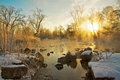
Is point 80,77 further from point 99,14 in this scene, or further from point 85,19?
point 85,19

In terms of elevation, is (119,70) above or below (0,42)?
below

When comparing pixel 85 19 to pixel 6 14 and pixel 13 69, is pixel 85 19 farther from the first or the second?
pixel 13 69

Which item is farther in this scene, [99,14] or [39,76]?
[99,14]

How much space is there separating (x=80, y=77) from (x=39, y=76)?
2.69 meters

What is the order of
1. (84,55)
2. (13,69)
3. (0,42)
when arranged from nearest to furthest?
(13,69) → (0,42) → (84,55)

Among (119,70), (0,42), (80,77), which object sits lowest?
(80,77)

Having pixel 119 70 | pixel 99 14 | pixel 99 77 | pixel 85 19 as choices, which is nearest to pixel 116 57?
pixel 119 70

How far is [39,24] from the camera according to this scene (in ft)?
157

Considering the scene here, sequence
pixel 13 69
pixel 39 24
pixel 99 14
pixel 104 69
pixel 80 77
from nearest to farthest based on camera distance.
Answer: pixel 13 69, pixel 104 69, pixel 80 77, pixel 99 14, pixel 39 24

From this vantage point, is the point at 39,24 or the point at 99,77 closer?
the point at 99,77

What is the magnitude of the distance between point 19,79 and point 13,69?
72 centimetres

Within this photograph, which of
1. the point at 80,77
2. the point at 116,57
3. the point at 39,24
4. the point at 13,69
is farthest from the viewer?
the point at 39,24

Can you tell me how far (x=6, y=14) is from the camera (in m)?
35.4

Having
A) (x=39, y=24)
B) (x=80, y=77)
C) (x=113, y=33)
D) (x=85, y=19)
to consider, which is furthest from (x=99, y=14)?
(x=80, y=77)
